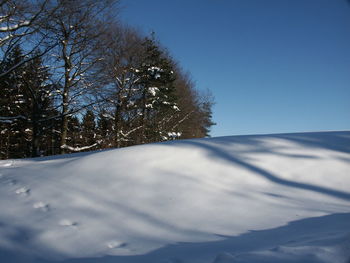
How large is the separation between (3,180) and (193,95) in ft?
71.5

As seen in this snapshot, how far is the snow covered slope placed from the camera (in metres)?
1.74

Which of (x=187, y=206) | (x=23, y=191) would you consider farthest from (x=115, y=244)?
(x=23, y=191)

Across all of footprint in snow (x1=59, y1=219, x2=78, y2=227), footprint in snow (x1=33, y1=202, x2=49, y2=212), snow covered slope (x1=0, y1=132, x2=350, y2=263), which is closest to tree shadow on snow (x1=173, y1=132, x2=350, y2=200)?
snow covered slope (x1=0, y1=132, x2=350, y2=263)

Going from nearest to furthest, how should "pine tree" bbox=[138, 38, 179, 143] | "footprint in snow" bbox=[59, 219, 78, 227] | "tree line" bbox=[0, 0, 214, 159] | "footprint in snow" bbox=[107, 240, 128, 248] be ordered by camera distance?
"footprint in snow" bbox=[107, 240, 128, 248]
"footprint in snow" bbox=[59, 219, 78, 227]
"tree line" bbox=[0, 0, 214, 159]
"pine tree" bbox=[138, 38, 179, 143]

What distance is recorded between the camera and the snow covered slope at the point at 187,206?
1.74 meters

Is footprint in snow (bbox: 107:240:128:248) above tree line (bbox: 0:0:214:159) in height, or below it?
below

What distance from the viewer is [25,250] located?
181cm

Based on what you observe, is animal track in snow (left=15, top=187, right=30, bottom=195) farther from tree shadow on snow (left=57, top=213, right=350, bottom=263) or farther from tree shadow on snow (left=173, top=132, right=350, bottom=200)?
tree shadow on snow (left=173, top=132, right=350, bottom=200)

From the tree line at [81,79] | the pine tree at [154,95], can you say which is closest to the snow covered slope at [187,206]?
the tree line at [81,79]

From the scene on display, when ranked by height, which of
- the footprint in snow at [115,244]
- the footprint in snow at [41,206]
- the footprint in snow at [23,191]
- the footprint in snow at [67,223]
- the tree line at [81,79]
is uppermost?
the tree line at [81,79]

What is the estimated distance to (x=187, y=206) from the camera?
259cm

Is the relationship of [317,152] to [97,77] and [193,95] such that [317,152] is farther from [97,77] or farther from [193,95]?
[193,95]

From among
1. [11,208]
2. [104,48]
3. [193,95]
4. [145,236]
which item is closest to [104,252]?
[145,236]

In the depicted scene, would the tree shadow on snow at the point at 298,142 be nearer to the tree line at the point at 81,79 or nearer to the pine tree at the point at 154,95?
→ the tree line at the point at 81,79
